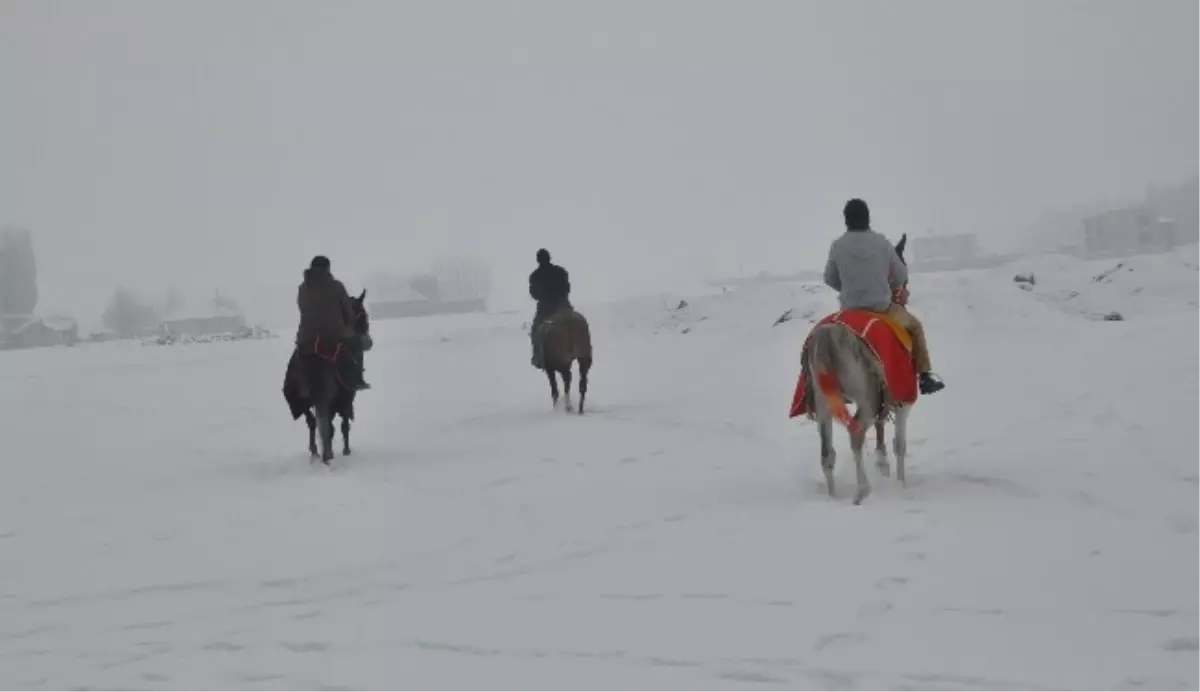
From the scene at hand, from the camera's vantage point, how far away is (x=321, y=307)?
10859mm

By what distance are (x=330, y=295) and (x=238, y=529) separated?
3670 millimetres

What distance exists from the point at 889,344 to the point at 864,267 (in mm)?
628

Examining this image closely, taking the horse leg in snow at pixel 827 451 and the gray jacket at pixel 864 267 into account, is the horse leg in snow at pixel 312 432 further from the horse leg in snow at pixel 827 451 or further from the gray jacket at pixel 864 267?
the gray jacket at pixel 864 267

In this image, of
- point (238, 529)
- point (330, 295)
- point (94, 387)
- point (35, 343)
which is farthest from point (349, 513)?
point (35, 343)

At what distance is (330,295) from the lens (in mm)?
10867

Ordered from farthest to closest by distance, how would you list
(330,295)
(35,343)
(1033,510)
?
1. (35,343)
2. (330,295)
3. (1033,510)

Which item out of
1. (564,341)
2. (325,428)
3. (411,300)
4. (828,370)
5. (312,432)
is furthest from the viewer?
(411,300)

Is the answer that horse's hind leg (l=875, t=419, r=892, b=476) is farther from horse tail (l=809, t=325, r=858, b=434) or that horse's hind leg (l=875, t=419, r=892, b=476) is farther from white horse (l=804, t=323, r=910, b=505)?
horse tail (l=809, t=325, r=858, b=434)

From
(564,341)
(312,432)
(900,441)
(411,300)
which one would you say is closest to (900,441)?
(900,441)

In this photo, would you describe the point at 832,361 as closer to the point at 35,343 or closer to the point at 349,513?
the point at 349,513

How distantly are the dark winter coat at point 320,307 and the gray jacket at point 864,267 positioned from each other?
18.6 ft

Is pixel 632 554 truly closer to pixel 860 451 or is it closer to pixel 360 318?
pixel 860 451

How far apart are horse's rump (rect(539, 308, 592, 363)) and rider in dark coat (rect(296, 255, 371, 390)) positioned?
3.62 m

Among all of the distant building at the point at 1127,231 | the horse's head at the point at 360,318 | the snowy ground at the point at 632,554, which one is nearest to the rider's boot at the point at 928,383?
the snowy ground at the point at 632,554
